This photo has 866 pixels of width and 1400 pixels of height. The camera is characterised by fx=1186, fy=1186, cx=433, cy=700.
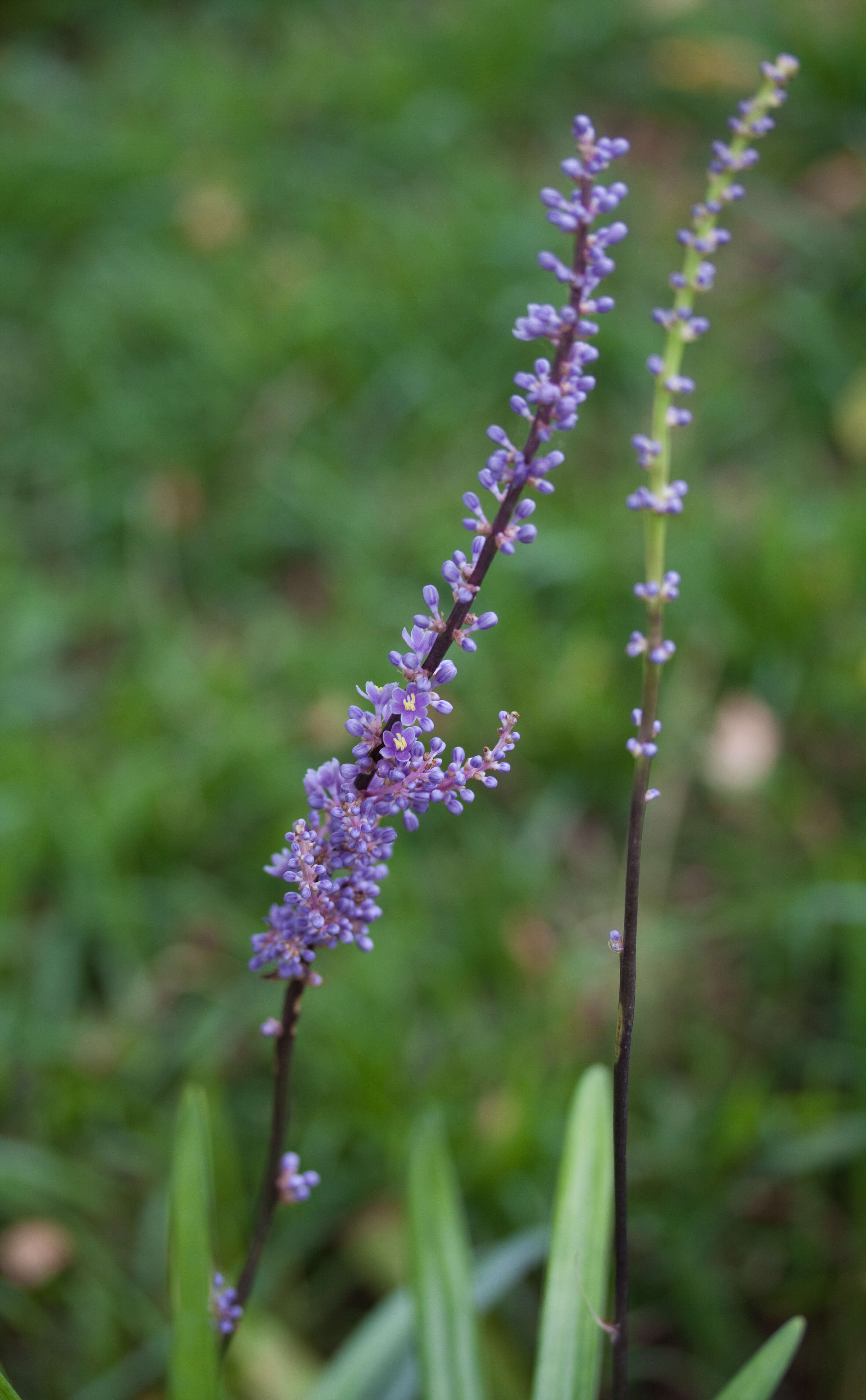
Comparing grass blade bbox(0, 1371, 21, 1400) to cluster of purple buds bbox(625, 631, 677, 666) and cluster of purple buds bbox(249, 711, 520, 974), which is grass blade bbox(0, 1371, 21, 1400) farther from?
cluster of purple buds bbox(625, 631, 677, 666)

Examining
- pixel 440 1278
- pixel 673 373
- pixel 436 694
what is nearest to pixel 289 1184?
pixel 440 1278

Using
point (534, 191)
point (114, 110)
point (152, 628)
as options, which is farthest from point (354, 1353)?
point (114, 110)

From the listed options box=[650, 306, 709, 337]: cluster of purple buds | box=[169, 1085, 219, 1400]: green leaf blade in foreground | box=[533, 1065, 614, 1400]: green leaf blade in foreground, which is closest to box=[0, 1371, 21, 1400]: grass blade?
box=[169, 1085, 219, 1400]: green leaf blade in foreground

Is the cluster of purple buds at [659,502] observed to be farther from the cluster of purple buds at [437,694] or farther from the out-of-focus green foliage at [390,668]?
the out-of-focus green foliage at [390,668]

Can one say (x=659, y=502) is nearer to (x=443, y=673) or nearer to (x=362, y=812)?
(x=443, y=673)

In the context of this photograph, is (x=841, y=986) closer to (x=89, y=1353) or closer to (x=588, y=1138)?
(x=588, y=1138)
